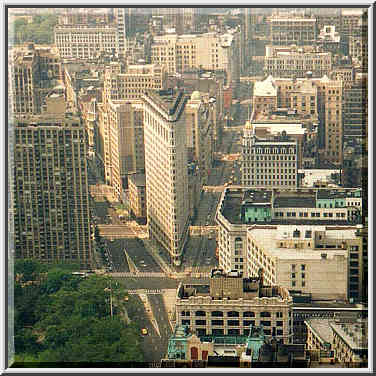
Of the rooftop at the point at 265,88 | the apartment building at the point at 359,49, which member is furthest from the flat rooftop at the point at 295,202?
the rooftop at the point at 265,88

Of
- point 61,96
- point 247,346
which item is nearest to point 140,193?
point 61,96

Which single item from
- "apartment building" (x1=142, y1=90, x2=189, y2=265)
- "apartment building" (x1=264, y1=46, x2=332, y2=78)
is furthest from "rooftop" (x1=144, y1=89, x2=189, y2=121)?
"apartment building" (x1=264, y1=46, x2=332, y2=78)

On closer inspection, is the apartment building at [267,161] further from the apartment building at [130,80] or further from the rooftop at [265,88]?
the apartment building at [130,80]

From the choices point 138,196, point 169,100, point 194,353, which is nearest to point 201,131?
point 169,100

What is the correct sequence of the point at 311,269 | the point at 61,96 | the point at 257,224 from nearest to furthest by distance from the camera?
the point at 311,269 < the point at 257,224 < the point at 61,96

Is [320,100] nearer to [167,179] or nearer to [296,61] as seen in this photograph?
[296,61]

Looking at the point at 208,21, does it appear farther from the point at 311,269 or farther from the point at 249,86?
the point at 311,269

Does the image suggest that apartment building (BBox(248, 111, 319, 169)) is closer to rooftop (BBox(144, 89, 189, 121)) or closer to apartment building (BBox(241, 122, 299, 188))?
apartment building (BBox(241, 122, 299, 188))
